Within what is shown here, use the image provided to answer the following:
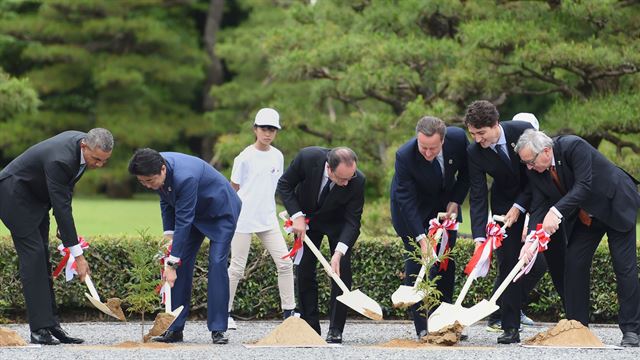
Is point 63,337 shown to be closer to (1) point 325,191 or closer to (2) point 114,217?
(1) point 325,191

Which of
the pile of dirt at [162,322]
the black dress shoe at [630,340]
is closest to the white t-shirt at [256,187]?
the pile of dirt at [162,322]

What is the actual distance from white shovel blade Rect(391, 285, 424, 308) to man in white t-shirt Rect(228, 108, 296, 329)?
1436 mm

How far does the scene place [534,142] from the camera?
289 inches

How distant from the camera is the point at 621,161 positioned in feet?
40.0

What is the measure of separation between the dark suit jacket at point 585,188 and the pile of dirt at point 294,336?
1.70 m

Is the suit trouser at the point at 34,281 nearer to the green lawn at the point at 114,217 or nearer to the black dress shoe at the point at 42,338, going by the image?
the black dress shoe at the point at 42,338

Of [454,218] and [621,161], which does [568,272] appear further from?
[621,161]

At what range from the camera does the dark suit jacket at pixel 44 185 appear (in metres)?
7.43

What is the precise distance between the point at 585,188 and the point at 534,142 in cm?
47

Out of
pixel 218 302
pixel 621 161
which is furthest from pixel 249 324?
pixel 621 161

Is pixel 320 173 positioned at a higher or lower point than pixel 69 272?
higher

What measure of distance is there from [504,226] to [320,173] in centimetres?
131

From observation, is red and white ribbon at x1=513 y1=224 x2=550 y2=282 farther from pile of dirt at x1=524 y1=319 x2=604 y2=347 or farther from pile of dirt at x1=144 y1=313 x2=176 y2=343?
pile of dirt at x1=144 y1=313 x2=176 y2=343

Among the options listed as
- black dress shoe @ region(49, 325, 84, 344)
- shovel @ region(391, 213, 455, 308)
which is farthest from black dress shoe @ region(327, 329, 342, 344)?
black dress shoe @ region(49, 325, 84, 344)
